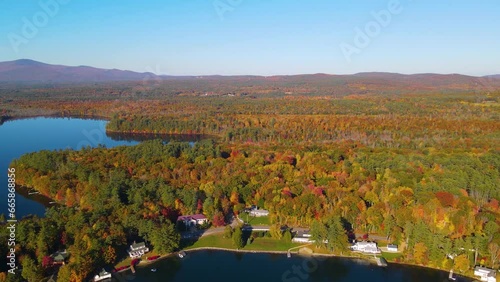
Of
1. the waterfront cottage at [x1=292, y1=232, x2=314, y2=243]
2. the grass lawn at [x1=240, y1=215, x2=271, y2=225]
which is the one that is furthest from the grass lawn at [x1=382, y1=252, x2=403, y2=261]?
the grass lawn at [x1=240, y1=215, x2=271, y2=225]

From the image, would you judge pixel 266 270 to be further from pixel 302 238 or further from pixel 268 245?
pixel 302 238

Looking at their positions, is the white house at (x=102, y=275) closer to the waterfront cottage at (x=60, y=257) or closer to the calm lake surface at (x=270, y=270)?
the calm lake surface at (x=270, y=270)

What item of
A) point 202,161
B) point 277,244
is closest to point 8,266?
point 277,244

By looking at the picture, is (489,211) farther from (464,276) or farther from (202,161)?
(202,161)

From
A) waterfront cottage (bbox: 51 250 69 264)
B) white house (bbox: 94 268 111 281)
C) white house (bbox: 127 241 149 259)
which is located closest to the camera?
white house (bbox: 94 268 111 281)

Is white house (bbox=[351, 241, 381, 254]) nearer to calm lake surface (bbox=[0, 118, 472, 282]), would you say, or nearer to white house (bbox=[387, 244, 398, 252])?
white house (bbox=[387, 244, 398, 252])

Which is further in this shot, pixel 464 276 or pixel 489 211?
pixel 489 211

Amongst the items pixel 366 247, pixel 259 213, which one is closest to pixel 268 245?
pixel 259 213
